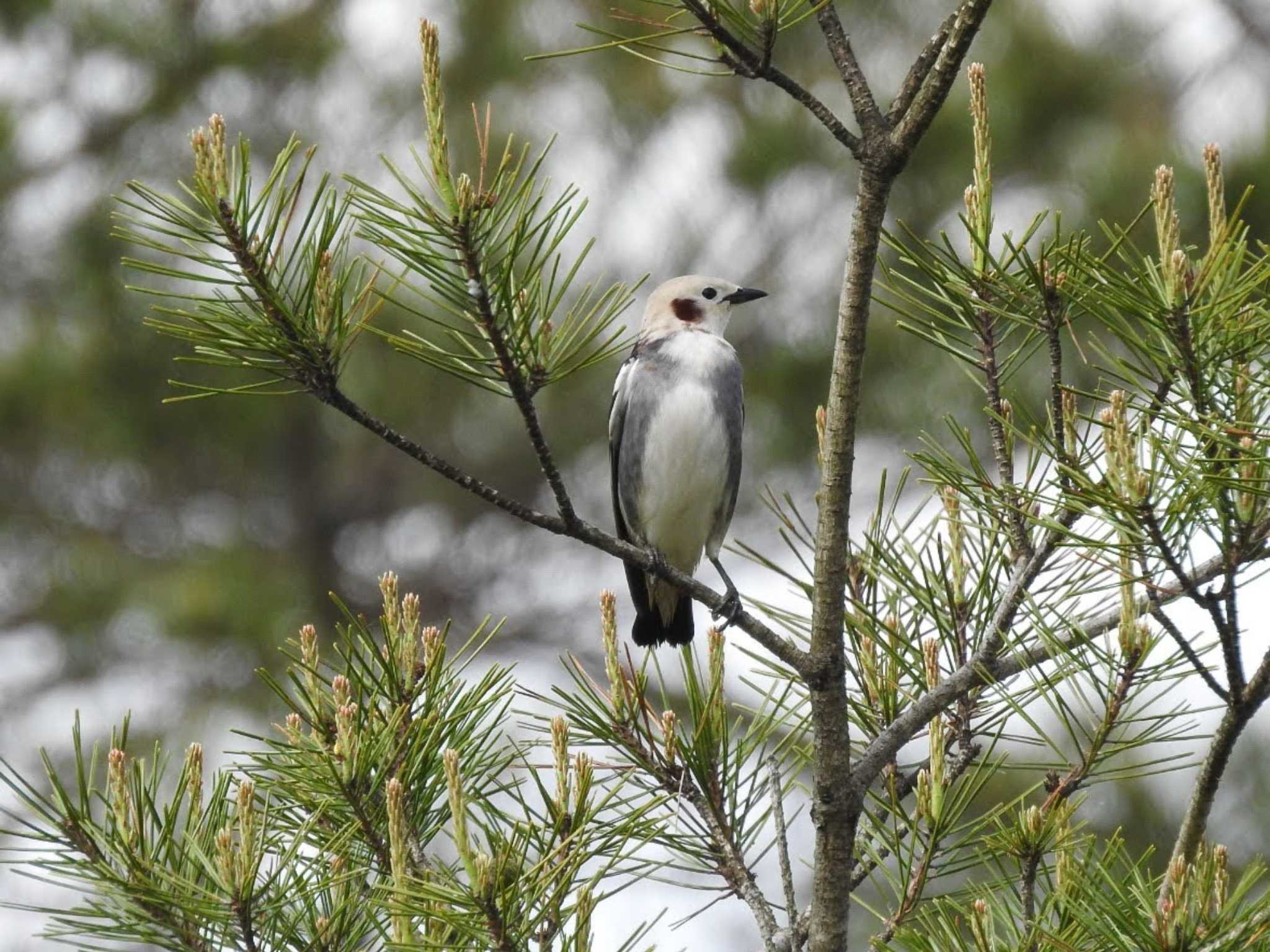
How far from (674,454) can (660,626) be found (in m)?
0.42

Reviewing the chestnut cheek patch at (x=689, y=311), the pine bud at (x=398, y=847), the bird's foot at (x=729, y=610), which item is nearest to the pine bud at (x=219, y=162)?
the pine bud at (x=398, y=847)

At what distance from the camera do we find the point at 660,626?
333cm

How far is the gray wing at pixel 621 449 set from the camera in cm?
322

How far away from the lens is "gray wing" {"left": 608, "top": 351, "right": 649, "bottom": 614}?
3.22m

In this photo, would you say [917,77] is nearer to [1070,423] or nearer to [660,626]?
[1070,423]

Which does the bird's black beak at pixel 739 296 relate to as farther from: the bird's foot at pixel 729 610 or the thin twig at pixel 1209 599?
the thin twig at pixel 1209 599

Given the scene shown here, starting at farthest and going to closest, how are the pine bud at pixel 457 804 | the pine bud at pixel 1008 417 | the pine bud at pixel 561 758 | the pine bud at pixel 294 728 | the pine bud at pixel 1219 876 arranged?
1. the pine bud at pixel 1008 417
2. the pine bud at pixel 294 728
3. the pine bud at pixel 561 758
4. the pine bud at pixel 1219 876
5. the pine bud at pixel 457 804

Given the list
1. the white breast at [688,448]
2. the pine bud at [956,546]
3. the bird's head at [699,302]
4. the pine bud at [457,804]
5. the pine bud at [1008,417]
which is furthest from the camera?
the bird's head at [699,302]

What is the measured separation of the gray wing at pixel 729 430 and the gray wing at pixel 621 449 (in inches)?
6.5

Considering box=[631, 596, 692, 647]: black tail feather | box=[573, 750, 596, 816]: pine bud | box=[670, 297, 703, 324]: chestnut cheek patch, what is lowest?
box=[573, 750, 596, 816]: pine bud

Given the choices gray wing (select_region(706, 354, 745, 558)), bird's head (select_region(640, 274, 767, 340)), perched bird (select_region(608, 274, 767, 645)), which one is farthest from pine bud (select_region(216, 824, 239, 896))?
bird's head (select_region(640, 274, 767, 340))

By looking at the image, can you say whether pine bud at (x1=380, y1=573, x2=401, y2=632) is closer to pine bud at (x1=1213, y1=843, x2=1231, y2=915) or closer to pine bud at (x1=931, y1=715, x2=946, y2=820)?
pine bud at (x1=931, y1=715, x2=946, y2=820)

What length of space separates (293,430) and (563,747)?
4871 millimetres

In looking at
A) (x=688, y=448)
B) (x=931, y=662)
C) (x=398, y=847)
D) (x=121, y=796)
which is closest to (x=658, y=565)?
(x=931, y=662)
